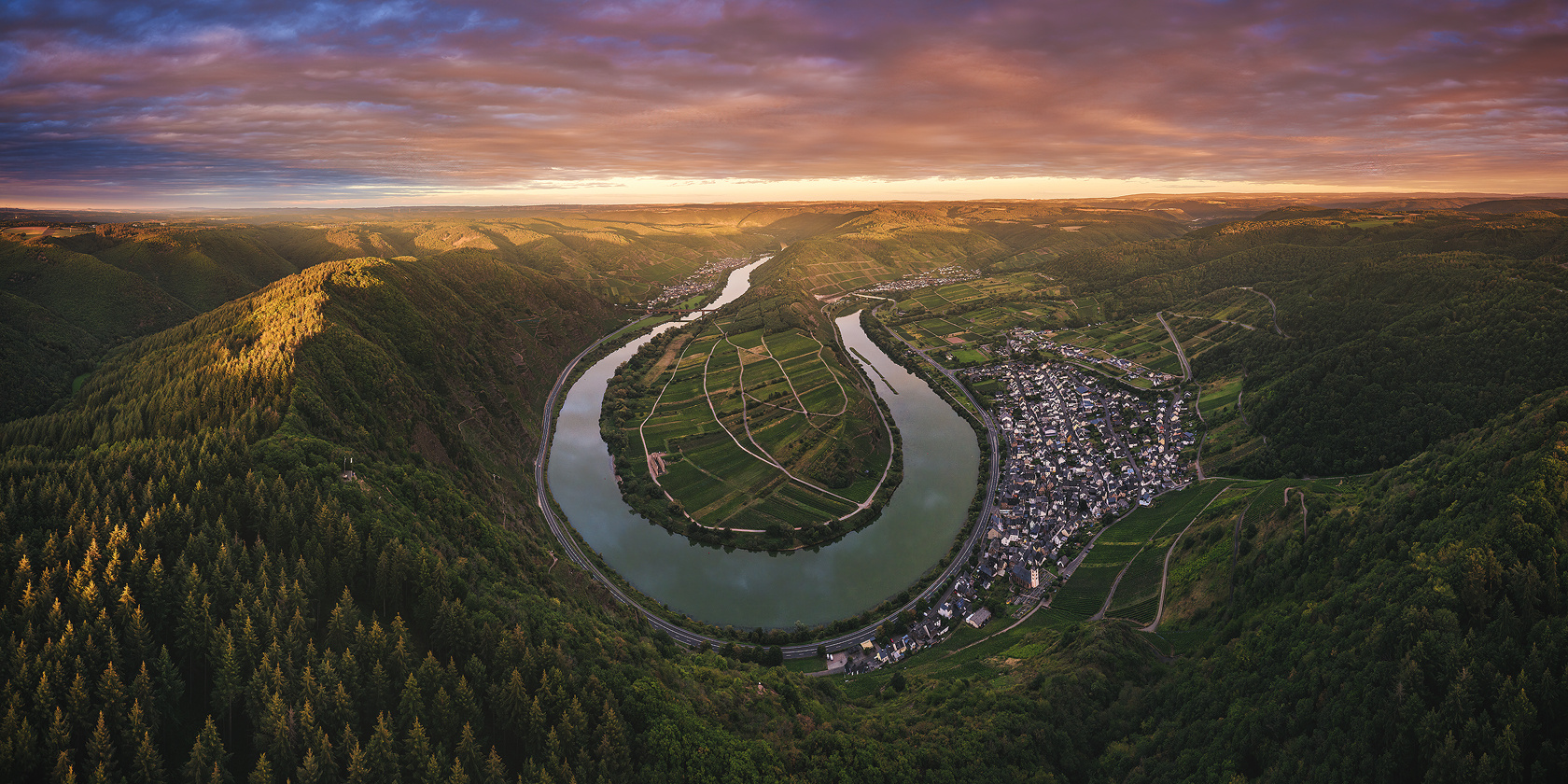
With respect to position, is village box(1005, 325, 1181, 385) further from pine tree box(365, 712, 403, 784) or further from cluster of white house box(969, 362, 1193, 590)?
pine tree box(365, 712, 403, 784)

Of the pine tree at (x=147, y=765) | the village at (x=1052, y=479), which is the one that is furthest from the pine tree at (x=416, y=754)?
the village at (x=1052, y=479)

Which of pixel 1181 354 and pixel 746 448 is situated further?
pixel 1181 354

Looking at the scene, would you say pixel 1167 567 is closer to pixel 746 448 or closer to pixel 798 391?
pixel 746 448

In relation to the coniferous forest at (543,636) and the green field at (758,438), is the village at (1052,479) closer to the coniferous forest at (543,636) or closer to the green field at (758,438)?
the coniferous forest at (543,636)

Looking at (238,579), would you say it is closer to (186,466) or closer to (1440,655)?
(186,466)

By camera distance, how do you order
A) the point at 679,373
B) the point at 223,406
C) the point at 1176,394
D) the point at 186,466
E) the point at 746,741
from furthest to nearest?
the point at 679,373 < the point at 1176,394 < the point at 223,406 < the point at 186,466 < the point at 746,741

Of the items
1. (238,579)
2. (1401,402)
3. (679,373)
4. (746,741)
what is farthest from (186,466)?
(1401,402)

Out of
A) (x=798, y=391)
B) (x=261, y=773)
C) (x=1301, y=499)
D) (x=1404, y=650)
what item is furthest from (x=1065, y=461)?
(x=261, y=773)
